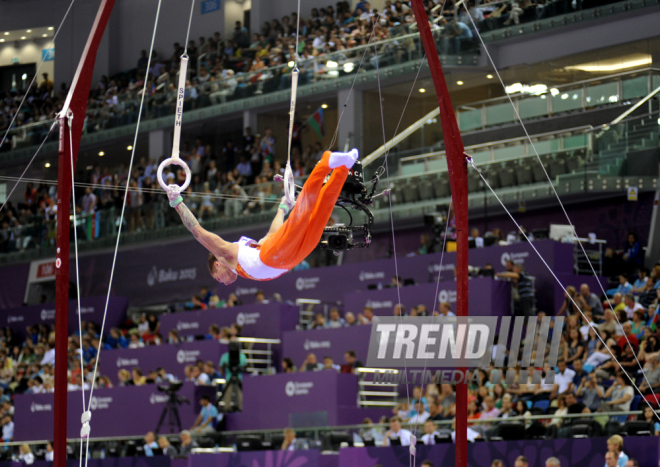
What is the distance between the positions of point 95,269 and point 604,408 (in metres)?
14.3

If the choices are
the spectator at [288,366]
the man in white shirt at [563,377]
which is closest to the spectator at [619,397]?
the man in white shirt at [563,377]

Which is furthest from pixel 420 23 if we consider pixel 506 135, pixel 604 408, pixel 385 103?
pixel 385 103

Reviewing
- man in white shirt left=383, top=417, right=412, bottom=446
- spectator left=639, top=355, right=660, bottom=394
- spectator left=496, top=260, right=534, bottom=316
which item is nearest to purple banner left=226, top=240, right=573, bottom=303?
spectator left=496, top=260, right=534, bottom=316

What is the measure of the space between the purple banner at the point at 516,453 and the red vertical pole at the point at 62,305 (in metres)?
3.53

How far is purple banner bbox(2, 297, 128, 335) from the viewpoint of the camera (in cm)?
1836

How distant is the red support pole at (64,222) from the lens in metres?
7.09

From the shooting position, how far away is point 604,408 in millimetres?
9156

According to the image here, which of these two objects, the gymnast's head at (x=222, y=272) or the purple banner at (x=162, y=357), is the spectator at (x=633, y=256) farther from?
the gymnast's head at (x=222, y=272)

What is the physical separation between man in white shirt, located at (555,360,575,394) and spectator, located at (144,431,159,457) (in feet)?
16.8

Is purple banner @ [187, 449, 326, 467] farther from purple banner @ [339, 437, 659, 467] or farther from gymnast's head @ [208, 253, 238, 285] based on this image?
gymnast's head @ [208, 253, 238, 285]

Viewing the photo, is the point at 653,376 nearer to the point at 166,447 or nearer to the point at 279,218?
the point at 279,218

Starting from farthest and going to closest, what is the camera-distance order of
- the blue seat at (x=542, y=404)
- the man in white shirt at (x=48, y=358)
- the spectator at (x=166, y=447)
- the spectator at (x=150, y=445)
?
1. the man in white shirt at (x=48, y=358)
2. the spectator at (x=150, y=445)
3. the spectator at (x=166, y=447)
4. the blue seat at (x=542, y=404)

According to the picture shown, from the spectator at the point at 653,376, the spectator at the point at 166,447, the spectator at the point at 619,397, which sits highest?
the spectator at the point at 653,376

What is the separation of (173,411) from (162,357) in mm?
1653
